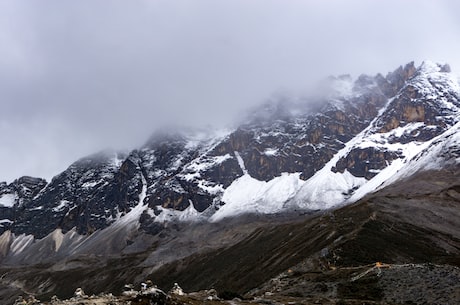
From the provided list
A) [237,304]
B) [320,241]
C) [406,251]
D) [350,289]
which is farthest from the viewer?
[320,241]

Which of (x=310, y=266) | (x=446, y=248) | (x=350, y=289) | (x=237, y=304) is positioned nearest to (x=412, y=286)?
(x=350, y=289)

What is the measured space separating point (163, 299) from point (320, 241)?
164 m

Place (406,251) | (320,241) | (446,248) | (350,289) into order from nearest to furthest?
(350,289), (406,251), (446,248), (320,241)

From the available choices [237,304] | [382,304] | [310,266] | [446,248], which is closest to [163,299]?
[237,304]

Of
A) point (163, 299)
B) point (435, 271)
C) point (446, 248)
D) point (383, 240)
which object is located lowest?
point (446, 248)

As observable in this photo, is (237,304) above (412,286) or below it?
above

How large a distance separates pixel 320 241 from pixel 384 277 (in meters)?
120

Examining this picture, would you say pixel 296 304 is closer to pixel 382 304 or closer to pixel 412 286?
pixel 382 304

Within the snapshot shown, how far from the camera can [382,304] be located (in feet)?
214

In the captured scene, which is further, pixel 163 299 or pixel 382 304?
pixel 382 304

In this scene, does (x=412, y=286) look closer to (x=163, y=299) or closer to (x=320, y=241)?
(x=163, y=299)

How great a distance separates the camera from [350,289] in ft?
264

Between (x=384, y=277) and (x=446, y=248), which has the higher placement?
(x=384, y=277)

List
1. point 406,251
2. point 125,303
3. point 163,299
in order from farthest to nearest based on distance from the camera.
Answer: point 406,251
point 163,299
point 125,303
